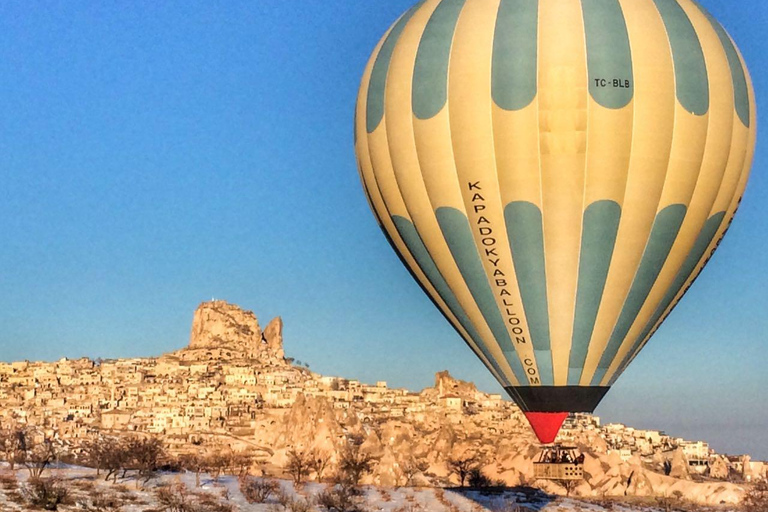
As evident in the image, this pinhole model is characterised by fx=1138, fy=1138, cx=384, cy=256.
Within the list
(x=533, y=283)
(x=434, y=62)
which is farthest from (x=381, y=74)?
(x=533, y=283)

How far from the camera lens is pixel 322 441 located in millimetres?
115562

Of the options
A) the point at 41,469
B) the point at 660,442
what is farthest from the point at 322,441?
the point at 41,469

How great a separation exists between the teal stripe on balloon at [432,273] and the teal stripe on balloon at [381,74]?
86.9 inches

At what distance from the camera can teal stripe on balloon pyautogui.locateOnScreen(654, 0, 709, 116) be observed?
22547mm

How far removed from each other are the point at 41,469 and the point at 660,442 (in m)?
149

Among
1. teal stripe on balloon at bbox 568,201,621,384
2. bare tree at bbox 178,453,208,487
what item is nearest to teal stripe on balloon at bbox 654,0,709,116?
teal stripe on balloon at bbox 568,201,621,384

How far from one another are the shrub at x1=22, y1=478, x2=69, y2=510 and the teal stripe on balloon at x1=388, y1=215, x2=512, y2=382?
9898 mm

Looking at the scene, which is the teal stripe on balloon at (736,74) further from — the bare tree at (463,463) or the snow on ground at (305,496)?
the bare tree at (463,463)

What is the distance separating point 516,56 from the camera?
22.3 meters

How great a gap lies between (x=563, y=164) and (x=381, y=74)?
4.82m

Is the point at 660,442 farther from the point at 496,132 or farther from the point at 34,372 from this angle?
the point at 496,132

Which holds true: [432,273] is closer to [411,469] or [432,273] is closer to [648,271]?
[648,271]

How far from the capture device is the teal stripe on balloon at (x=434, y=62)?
2305 centimetres

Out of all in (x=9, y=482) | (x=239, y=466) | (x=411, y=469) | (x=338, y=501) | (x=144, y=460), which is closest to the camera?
(x=9, y=482)
